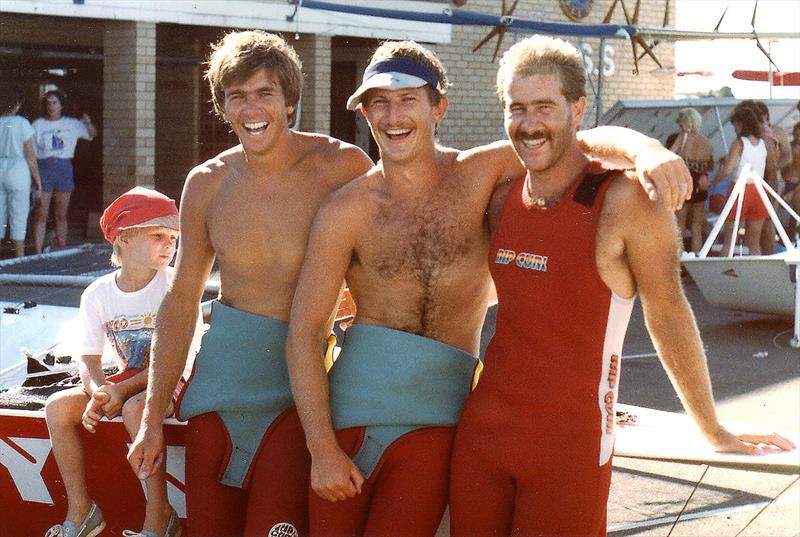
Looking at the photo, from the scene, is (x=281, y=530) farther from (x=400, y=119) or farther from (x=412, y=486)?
(x=400, y=119)

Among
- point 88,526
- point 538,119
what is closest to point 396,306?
point 538,119

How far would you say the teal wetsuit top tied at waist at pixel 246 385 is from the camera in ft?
11.3

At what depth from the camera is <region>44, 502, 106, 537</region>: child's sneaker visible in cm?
391

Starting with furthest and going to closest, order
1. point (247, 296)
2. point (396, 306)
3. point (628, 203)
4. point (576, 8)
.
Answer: point (576, 8) < point (247, 296) < point (396, 306) < point (628, 203)

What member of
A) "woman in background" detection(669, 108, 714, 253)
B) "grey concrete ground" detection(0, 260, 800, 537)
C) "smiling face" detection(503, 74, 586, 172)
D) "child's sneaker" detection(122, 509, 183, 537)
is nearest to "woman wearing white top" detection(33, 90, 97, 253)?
"grey concrete ground" detection(0, 260, 800, 537)

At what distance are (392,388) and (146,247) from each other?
1.28 metres

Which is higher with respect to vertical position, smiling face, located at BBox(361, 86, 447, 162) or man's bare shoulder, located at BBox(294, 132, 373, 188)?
smiling face, located at BBox(361, 86, 447, 162)

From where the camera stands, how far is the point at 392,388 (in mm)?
3180

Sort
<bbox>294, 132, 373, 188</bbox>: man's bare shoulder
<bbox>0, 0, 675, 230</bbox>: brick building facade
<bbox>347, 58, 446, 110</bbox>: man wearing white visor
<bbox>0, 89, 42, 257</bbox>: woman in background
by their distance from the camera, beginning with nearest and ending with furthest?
<bbox>347, 58, 446, 110</bbox>: man wearing white visor < <bbox>294, 132, 373, 188</bbox>: man's bare shoulder < <bbox>0, 89, 42, 257</bbox>: woman in background < <bbox>0, 0, 675, 230</bbox>: brick building facade

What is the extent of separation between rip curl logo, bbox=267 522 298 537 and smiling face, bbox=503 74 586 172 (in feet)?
4.06

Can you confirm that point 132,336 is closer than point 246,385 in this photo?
No

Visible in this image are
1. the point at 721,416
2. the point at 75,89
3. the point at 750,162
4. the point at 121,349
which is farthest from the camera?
the point at 75,89

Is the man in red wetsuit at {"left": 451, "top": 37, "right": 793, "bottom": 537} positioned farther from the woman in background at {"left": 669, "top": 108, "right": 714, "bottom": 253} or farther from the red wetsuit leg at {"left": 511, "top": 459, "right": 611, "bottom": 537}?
the woman in background at {"left": 669, "top": 108, "right": 714, "bottom": 253}

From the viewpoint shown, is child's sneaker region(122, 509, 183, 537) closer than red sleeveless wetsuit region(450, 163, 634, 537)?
No
